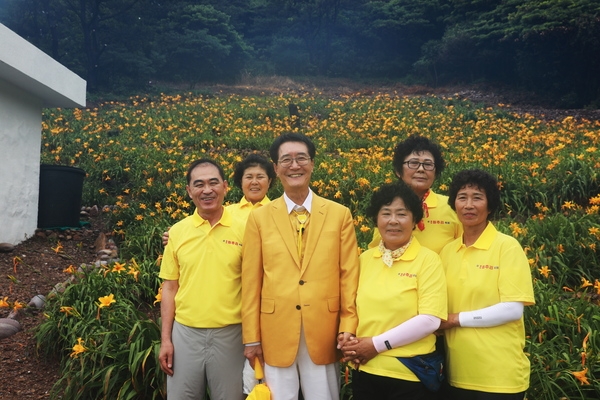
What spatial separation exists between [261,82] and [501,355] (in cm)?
2535

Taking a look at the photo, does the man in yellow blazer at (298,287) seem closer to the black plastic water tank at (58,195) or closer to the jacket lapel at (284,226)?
the jacket lapel at (284,226)

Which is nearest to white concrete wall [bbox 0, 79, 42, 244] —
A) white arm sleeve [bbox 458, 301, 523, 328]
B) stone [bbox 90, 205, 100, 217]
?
stone [bbox 90, 205, 100, 217]

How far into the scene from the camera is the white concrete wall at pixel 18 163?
5.83m

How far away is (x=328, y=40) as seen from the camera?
31297 mm

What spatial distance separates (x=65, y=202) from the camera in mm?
6699

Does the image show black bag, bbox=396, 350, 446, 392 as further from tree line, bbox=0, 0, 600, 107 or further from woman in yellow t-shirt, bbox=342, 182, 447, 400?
tree line, bbox=0, 0, 600, 107

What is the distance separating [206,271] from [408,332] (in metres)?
0.97

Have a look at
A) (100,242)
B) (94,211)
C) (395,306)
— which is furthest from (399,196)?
(94,211)

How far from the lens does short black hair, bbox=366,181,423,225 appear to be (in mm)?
2195

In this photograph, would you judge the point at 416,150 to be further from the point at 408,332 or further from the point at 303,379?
the point at 303,379

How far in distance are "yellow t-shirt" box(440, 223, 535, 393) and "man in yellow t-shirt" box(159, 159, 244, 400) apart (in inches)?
38.6

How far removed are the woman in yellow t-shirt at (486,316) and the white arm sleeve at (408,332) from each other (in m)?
0.12

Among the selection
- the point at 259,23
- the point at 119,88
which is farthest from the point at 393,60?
the point at 119,88

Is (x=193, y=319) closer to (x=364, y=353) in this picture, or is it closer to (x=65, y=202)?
(x=364, y=353)
